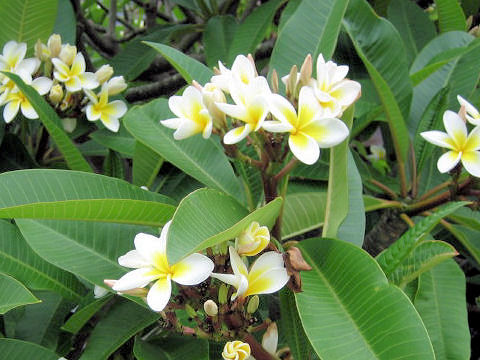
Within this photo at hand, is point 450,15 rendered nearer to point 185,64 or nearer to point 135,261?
point 185,64

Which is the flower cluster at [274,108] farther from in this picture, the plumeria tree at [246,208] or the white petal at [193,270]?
the white petal at [193,270]

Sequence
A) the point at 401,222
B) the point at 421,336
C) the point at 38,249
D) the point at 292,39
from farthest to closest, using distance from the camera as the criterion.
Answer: the point at 401,222 → the point at 292,39 → the point at 38,249 → the point at 421,336

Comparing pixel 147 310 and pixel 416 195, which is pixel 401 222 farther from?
pixel 147 310

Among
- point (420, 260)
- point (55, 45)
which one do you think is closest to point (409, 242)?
point (420, 260)

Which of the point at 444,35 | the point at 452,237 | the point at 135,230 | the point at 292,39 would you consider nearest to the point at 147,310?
the point at 135,230

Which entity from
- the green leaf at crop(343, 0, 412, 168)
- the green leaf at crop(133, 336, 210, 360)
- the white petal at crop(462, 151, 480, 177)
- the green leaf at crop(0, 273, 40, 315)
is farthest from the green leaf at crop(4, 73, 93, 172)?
the white petal at crop(462, 151, 480, 177)

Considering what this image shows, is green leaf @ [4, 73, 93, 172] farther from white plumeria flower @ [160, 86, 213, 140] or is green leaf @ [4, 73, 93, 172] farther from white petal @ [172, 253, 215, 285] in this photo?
white petal @ [172, 253, 215, 285]
